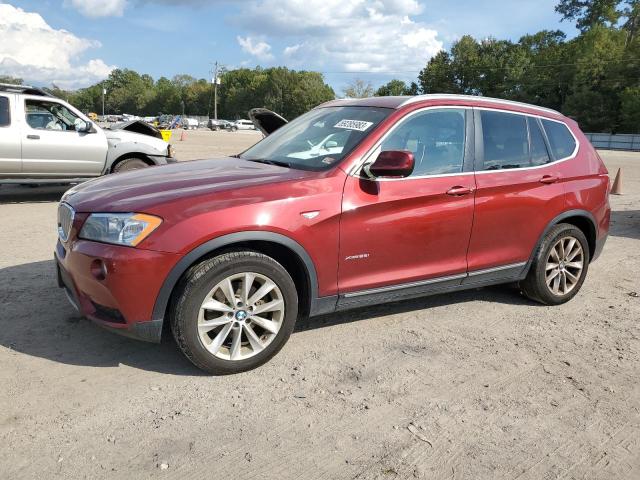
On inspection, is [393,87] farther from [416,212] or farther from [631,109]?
[416,212]

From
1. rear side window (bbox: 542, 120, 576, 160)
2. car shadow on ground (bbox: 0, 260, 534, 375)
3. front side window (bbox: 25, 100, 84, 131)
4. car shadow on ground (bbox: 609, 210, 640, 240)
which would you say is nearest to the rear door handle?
rear side window (bbox: 542, 120, 576, 160)

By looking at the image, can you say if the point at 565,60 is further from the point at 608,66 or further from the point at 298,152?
the point at 298,152

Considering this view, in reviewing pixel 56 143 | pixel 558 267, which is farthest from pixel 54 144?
pixel 558 267

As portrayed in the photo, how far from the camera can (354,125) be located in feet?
13.5

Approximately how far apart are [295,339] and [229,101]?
443 ft

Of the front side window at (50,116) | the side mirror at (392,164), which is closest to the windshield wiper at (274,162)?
the side mirror at (392,164)

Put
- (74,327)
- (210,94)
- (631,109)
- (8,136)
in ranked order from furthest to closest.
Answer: (210,94) → (631,109) → (8,136) → (74,327)

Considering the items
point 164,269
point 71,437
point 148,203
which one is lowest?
point 71,437

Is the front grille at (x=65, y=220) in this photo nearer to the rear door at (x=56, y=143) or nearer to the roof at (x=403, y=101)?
the roof at (x=403, y=101)

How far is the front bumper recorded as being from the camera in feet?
10.2

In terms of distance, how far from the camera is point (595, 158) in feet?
16.9

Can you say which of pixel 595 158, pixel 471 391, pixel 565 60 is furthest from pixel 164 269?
pixel 565 60

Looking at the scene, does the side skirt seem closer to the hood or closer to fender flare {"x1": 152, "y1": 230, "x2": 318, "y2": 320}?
fender flare {"x1": 152, "y1": 230, "x2": 318, "y2": 320}

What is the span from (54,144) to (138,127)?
2.10 m
